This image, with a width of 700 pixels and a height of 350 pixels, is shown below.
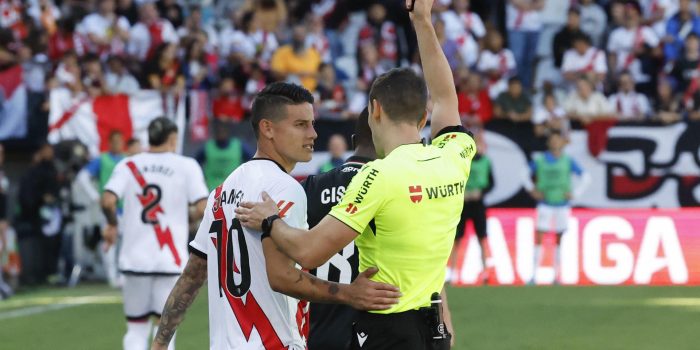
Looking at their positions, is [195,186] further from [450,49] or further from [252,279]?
[450,49]

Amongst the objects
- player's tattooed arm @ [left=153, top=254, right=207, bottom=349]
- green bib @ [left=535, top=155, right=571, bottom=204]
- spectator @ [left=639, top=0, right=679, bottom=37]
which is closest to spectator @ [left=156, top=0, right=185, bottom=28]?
green bib @ [left=535, top=155, right=571, bottom=204]

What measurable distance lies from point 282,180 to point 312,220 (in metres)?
1.34

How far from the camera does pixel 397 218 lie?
5.25 m

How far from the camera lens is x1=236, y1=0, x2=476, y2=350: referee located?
5.12 metres

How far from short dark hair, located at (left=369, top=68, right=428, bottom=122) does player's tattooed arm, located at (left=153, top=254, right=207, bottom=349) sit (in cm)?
123

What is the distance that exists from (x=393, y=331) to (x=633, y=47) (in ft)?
59.5

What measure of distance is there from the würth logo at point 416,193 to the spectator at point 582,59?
→ 56.5ft

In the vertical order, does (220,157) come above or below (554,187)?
above

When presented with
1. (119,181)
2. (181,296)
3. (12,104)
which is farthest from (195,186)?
(12,104)

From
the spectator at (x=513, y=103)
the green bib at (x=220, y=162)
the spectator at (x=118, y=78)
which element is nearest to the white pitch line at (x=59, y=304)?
the green bib at (x=220, y=162)

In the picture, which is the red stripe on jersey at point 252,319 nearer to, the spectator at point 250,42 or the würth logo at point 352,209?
the würth logo at point 352,209

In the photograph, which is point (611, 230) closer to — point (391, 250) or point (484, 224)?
point (484, 224)

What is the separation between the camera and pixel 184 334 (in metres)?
12.9

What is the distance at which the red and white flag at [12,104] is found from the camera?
20.4 m
